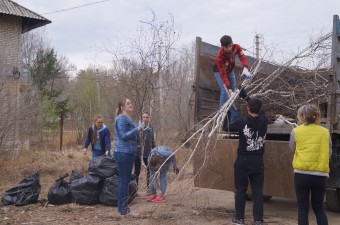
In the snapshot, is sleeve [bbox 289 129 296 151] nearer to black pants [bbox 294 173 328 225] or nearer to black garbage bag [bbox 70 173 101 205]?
black pants [bbox 294 173 328 225]

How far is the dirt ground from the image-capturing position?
5.54m

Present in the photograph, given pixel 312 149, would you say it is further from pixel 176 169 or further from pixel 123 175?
→ pixel 123 175

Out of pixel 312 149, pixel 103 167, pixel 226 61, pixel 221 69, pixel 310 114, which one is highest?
pixel 226 61

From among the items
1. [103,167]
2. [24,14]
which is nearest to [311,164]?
[103,167]

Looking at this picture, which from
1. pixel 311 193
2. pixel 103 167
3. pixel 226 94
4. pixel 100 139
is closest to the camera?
pixel 311 193

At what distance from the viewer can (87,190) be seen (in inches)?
262

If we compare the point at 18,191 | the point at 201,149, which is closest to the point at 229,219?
the point at 201,149

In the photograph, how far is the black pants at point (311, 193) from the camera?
443cm

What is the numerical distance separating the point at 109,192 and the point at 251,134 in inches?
103

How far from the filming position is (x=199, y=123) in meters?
6.01

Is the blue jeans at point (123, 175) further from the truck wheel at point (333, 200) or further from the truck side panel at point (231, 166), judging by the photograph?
the truck wheel at point (333, 200)

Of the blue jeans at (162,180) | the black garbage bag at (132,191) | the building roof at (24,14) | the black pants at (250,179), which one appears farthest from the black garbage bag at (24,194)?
the building roof at (24,14)

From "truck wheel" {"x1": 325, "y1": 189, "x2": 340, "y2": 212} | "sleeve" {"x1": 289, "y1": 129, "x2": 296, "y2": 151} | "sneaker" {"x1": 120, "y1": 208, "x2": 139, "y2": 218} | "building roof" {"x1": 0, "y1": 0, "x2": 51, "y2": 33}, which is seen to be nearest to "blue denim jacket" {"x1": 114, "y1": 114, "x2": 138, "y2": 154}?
"sneaker" {"x1": 120, "y1": 208, "x2": 139, "y2": 218}

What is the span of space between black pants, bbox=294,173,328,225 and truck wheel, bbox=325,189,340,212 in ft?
4.94
